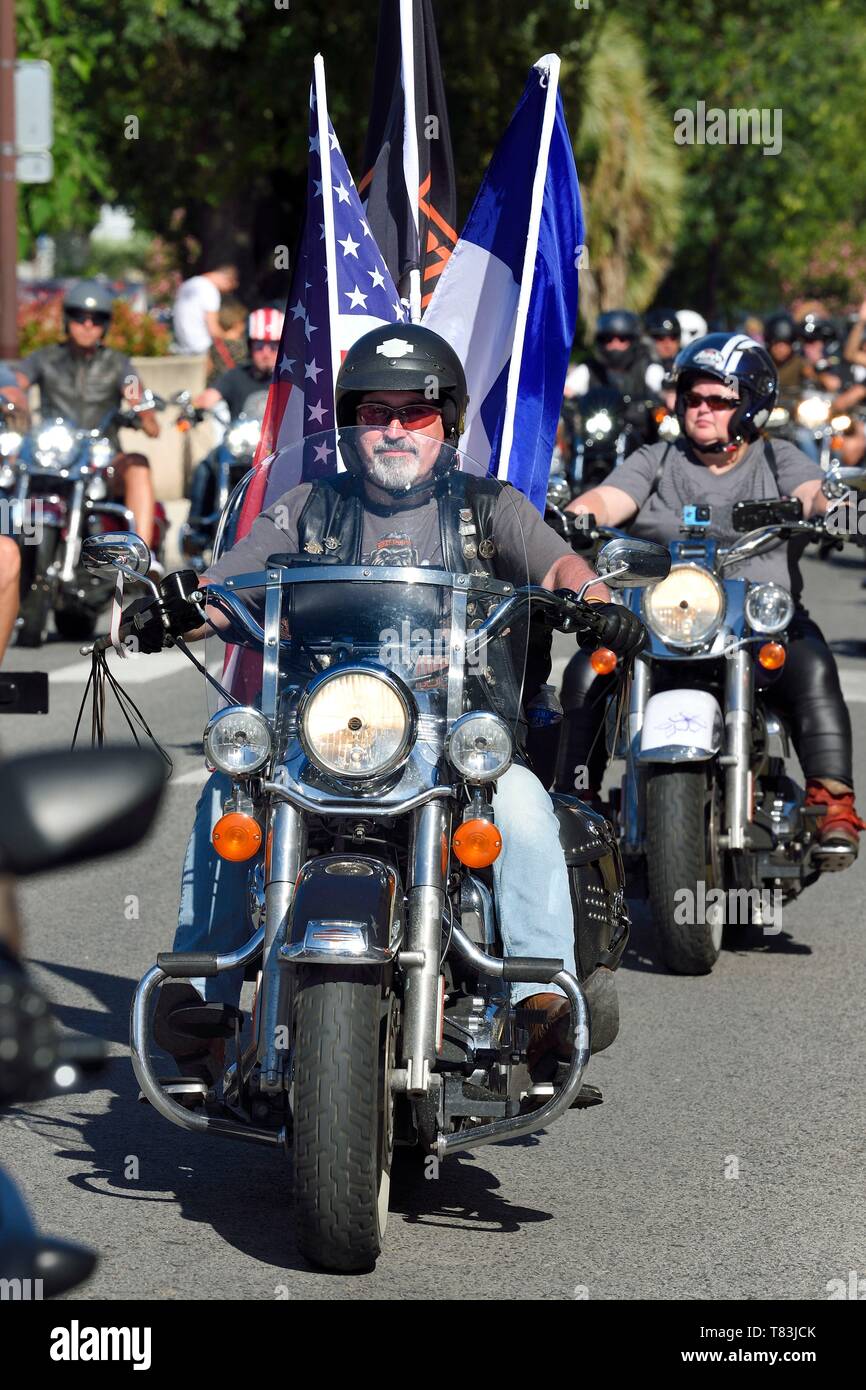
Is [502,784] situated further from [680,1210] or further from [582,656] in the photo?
[582,656]

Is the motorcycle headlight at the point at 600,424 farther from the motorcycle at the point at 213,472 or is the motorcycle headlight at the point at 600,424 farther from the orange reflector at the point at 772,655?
the orange reflector at the point at 772,655

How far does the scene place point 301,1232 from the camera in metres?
4.48

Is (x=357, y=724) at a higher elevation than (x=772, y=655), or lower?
lower

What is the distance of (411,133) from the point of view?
8891mm

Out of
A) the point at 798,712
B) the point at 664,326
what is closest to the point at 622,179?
the point at 664,326

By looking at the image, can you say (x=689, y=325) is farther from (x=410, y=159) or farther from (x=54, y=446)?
(x=410, y=159)

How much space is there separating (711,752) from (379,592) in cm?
245

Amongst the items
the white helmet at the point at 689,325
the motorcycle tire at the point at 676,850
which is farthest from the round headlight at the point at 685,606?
the white helmet at the point at 689,325

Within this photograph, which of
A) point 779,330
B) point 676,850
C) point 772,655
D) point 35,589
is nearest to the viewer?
point 676,850

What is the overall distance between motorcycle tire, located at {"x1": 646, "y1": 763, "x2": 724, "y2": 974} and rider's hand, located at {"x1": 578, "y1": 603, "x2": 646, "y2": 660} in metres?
1.87

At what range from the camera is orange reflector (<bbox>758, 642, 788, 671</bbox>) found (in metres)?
7.39

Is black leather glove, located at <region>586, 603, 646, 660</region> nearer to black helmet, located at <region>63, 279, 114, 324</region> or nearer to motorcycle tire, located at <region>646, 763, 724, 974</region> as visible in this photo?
motorcycle tire, located at <region>646, 763, 724, 974</region>

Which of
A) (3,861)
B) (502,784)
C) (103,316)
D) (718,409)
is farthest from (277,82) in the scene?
(3,861)
